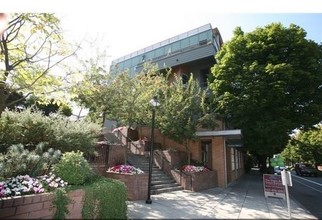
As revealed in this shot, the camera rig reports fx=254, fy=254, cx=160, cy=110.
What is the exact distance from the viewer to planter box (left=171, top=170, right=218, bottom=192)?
13.3 meters

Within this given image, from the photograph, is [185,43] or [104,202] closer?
[104,202]

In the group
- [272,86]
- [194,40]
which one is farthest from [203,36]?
[272,86]

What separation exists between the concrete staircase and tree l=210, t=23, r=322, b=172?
577 centimetres

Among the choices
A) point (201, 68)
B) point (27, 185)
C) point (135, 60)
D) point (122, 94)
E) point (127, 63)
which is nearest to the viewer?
point (27, 185)

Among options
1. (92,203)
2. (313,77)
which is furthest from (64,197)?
(313,77)

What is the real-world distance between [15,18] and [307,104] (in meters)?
16.2

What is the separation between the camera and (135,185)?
9.98 meters

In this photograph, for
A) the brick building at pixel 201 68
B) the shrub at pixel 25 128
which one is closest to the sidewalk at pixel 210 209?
the shrub at pixel 25 128

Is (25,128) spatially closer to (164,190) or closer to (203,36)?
(164,190)

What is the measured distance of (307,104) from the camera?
1609cm

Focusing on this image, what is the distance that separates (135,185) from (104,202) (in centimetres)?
352

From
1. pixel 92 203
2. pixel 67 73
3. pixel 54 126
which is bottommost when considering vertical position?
pixel 92 203

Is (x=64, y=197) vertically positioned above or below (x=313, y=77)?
below

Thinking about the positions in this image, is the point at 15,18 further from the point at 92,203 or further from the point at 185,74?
the point at 185,74
